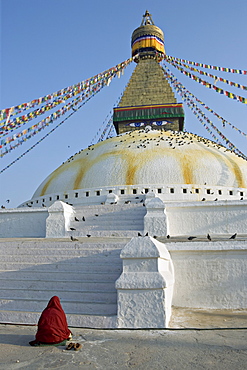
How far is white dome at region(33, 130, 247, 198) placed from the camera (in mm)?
11961

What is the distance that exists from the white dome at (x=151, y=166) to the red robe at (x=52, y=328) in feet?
26.6

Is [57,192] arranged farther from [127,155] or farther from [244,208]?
[244,208]

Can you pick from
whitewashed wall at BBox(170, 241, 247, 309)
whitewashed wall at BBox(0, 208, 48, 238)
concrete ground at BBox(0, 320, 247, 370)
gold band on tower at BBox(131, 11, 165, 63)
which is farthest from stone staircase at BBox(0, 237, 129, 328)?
gold band on tower at BBox(131, 11, 165, 63)

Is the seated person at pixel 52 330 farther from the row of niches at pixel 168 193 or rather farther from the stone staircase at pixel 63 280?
the row of niches at pixel 168 193

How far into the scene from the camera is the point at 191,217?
370 inches

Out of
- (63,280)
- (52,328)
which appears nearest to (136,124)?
(63,280)

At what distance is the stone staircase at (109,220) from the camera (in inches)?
342

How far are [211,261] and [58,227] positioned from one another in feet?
15.3

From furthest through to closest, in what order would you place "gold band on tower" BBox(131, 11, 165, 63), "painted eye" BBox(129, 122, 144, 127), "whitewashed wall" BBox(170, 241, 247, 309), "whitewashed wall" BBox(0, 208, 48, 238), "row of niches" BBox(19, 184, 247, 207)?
1. "gold band on tower" BBox(131, 11, 165, 63)
2. "painted eye" BBox(129, 122, 144, 127)
3. "row of niches" BBox(19, 184, 247, 207)
4. "whitewashed wall" BBox(0, 208, 48, 238)
5. "whitewashed wall" BBox(170, 241, 247, 309)

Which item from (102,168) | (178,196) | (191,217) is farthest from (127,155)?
(191,217)

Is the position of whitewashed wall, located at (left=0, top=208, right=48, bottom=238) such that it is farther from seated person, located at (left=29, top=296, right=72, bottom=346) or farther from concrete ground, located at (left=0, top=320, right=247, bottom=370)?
seated person, located at (left=29, top=296, right=72, bottom=346)

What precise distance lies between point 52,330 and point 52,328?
0.02 meters

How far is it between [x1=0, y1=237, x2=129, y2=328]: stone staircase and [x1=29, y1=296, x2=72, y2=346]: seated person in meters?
0.74

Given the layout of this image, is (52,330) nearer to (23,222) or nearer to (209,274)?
(209,274)
